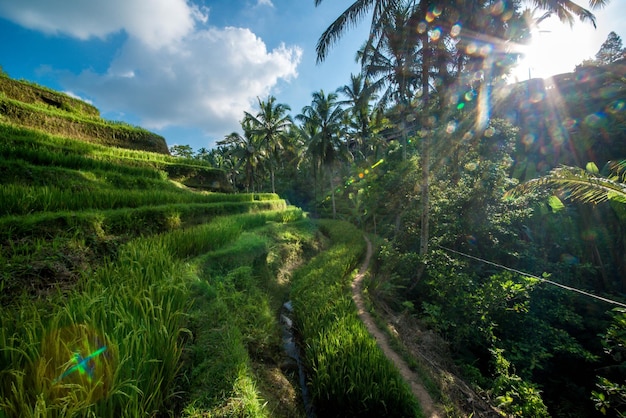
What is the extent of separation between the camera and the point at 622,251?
8.95 m

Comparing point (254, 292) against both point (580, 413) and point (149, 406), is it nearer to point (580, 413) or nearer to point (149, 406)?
point (149, 406)

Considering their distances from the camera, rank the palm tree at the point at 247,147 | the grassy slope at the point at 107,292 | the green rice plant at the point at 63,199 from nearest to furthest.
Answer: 1. the grassy slope at the point at 107,292
2. the green rice plant at the point at 63,199
3. the palm tree at the point at 247,147

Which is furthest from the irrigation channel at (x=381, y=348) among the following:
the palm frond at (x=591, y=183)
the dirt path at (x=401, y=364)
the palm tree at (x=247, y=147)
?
the palm tree at (x=247, y=147)

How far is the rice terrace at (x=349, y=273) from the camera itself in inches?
98.3

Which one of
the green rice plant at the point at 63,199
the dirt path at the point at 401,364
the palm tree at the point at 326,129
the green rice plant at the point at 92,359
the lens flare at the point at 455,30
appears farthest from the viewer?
the palm tree at the point at 326,129

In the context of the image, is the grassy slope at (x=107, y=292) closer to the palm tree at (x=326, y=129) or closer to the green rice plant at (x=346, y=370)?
the green rice plant at (x=346, y=370)

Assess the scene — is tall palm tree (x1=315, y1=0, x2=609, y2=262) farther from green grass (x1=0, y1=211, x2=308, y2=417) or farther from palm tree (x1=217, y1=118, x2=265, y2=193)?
palm tree (x1=217, y1=118, x2=265, y2=193)

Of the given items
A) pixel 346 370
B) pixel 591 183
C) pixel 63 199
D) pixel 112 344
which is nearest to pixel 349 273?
pixel 346 370

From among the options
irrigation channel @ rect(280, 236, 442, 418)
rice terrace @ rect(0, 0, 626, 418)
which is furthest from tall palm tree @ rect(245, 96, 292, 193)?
irrigation channel @ rect(280, 236, 442, 418)

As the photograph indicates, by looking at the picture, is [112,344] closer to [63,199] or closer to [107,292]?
[107,292]

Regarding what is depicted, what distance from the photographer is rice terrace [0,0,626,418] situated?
250 centimetres

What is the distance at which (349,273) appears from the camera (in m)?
9.52

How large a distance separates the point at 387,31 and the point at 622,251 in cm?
1192

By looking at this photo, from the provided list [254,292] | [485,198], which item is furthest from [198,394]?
[485,198]
